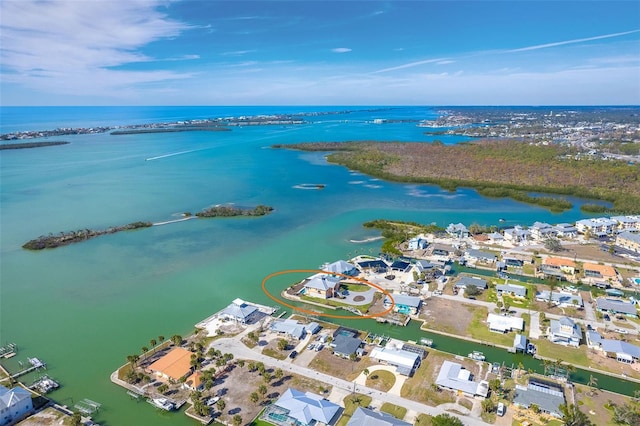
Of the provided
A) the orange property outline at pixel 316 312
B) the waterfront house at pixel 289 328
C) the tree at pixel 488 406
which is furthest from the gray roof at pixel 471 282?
the waterfront house at pixel 289 328

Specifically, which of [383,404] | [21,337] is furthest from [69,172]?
[383,404]

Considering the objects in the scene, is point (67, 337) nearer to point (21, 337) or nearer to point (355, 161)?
point (21, 337)

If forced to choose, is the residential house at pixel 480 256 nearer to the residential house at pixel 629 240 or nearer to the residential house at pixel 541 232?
the residential house at pixel 541 232

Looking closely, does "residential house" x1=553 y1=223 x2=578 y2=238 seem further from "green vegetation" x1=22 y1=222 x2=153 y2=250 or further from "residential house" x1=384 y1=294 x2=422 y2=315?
A: "green vegetation" x1=22 y1=222 x2=153 y2=250

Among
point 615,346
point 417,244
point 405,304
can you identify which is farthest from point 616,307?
point 417,244

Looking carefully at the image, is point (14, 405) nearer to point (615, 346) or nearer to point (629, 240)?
point (615, 346)

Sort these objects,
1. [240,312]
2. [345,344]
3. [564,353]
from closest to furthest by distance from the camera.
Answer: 1. [564,353]
2. [345,344]
3. [240,312]
